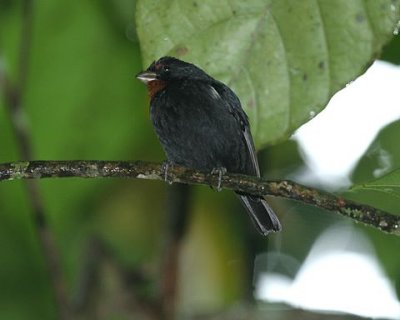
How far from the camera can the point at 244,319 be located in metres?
4.35

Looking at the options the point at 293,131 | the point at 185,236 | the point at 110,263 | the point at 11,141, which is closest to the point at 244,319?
the point at 185,236

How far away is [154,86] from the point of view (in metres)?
4.40

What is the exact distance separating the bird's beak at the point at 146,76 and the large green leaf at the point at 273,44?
4.74ft

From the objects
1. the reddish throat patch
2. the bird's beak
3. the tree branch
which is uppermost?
the bird's beak

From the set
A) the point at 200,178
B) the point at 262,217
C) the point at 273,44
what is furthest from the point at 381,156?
Answer: the point at 200,178

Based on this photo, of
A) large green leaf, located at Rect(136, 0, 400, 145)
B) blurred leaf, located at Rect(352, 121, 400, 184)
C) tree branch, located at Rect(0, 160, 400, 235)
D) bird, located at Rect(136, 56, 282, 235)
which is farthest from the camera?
blurred leaf, located at Rect(352, 121, 400, 184)

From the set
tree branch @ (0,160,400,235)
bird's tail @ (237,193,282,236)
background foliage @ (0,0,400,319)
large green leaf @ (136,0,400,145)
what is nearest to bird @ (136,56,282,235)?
bird's tail @ (237,193,282,236)

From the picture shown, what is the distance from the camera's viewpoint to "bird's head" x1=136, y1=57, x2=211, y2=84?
4430mm

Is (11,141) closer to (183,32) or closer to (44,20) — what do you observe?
(44,20)

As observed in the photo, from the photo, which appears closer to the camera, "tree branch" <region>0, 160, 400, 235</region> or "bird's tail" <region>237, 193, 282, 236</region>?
"tree branch" <region>0, 160, 400, 235</region>

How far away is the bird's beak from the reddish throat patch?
0.02 metres

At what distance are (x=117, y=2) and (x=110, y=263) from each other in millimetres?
1482

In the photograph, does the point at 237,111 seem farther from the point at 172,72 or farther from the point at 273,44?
the point at 273,44

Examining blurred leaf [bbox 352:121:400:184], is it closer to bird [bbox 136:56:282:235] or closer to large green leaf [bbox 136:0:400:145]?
bird [bbox 136:56:282:235]
